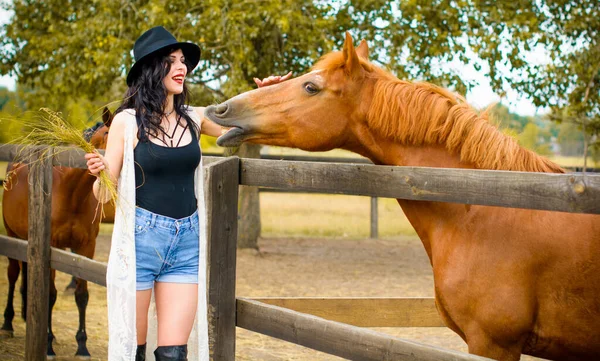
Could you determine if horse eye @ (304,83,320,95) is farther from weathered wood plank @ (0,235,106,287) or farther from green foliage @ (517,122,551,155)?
weathered wood plank @ (0,235,106,287)

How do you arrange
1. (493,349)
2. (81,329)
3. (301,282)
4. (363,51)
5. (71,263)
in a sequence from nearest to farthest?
(493,349)
(363,51)
(71,263)
(81,329)
(301,282)

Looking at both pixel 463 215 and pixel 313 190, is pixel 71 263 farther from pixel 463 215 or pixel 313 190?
pixel 463 215

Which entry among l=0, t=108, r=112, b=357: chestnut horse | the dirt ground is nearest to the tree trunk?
the dirt ground

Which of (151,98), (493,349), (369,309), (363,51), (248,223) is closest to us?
(493,349)

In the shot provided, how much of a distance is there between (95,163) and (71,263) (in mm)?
1943

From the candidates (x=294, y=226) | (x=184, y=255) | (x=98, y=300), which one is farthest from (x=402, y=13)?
→ (x=294, y=226)

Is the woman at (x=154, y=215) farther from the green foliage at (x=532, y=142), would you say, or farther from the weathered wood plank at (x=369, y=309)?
the green foliage at (x=532, y=142)

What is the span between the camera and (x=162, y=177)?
3090 mm

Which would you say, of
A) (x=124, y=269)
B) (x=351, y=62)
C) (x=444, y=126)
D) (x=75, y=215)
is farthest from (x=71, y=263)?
(x=444, y=126)

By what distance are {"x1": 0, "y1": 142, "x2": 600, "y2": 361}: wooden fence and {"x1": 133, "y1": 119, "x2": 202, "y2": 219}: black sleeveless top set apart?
0.27 m

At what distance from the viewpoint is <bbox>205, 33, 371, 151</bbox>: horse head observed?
330 centimetres

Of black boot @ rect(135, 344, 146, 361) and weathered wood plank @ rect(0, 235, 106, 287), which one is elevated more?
weathered wood plank @ rect(0, 235, 106, 287)

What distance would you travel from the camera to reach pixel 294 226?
672 inches

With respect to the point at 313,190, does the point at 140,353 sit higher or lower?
lower
